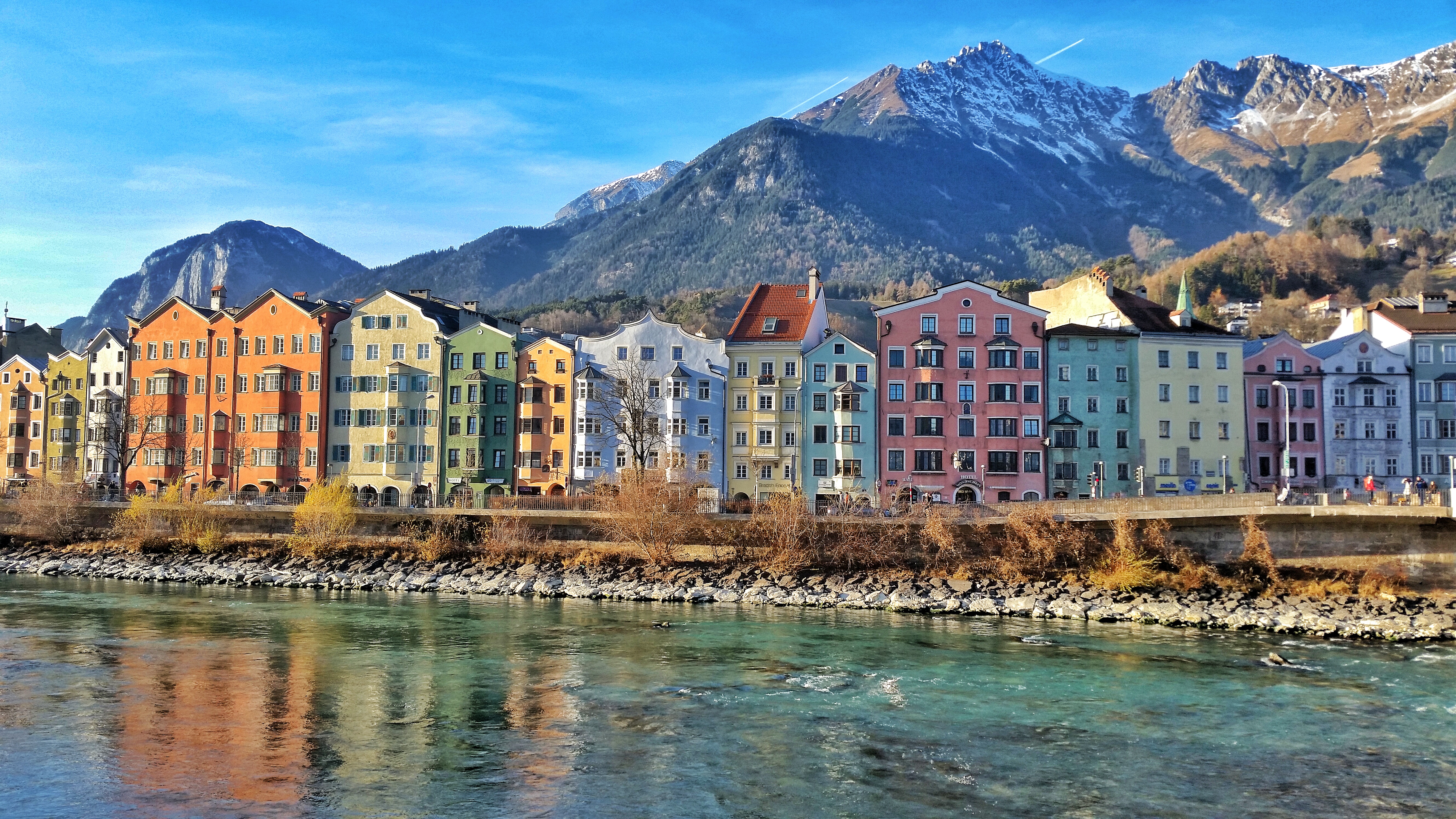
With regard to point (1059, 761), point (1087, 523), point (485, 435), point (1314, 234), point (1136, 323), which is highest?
point (1314, 234)

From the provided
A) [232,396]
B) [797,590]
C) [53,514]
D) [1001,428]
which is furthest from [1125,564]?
[53,514]

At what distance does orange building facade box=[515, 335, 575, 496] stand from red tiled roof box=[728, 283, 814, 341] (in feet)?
41.7

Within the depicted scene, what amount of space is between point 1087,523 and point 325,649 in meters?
37.3

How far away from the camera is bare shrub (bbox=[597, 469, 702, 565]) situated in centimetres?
5903

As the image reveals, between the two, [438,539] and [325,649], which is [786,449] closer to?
[438,539]

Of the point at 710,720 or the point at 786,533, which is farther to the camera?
the point at 786,533

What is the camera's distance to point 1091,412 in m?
69.6

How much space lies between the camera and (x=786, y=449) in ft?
234

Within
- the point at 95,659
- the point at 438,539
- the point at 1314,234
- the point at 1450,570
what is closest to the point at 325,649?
the point at 95,659

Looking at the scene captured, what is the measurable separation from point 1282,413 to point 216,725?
67.0m

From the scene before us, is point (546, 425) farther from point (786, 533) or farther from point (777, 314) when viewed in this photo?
A: point (786, 533)

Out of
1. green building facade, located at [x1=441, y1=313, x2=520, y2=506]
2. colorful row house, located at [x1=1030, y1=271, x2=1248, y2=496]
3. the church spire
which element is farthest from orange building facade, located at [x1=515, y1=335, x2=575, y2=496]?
the church spire

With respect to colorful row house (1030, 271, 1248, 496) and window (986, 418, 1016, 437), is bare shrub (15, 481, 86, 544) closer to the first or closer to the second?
window (986, 418, 1016, 437)

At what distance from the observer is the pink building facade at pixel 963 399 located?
6938 centimetres
